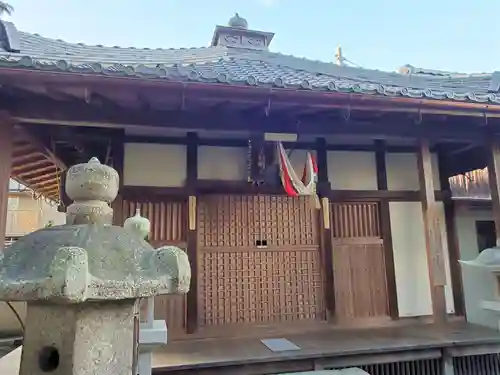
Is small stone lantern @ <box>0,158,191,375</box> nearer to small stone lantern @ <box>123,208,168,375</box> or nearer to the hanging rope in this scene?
small stone lantern @ <box>123,208,168,375</box>

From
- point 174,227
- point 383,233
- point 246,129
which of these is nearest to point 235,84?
point 246,129

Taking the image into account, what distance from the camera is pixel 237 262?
5.97 meters

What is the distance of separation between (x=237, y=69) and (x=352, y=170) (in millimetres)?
2572

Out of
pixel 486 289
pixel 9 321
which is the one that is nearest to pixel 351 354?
pixel 486 289

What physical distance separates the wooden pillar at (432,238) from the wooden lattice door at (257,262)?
165 centimetres

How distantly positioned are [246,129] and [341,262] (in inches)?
108

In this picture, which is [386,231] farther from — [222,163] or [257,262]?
[222,163]

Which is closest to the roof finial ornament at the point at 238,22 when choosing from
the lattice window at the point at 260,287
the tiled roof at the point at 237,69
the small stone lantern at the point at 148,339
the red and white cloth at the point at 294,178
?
the tiled roof at the point at 237,69

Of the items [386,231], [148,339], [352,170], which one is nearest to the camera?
[148,339]

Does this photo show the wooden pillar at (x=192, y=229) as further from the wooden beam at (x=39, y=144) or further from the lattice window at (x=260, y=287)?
the wooden beam at (x=39, y=144)

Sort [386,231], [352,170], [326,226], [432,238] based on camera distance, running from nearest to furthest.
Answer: [432,238] < [326,226] < [386,231] < [352,170]

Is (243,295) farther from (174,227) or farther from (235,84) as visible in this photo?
(235,84)

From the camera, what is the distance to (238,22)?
30.0ft

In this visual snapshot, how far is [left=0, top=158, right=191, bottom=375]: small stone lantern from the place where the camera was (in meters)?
1.49
